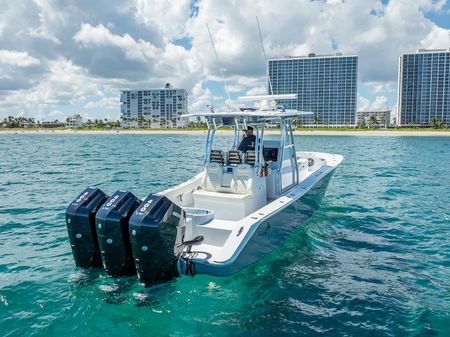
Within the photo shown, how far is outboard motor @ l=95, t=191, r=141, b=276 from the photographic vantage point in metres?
5.99

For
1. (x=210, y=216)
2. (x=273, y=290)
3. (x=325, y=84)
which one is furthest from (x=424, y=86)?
(x=273, y=290)

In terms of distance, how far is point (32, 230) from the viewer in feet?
35.1

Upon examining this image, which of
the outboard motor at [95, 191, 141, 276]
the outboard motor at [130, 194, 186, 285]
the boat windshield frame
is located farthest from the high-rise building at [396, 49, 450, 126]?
the outboard motor at [95, 191, 141, 276]

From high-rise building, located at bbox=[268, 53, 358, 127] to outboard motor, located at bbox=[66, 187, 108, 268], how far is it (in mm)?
140000

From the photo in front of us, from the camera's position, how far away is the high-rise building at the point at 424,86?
139875mm

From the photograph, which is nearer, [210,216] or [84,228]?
[84,228]

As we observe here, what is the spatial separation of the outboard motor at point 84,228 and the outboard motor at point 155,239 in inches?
38.4

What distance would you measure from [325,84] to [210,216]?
500 feet

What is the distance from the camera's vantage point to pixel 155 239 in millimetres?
5699

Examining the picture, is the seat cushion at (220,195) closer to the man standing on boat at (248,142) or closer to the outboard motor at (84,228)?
the man standing on boat at (248,142)

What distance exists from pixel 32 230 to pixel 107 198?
5.27m

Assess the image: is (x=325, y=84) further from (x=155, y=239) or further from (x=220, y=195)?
(x=155, y=239)

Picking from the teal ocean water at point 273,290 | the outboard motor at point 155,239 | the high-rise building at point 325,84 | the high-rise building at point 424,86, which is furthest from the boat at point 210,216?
the high-rise building at point 424,86

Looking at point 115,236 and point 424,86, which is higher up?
point 424,86
